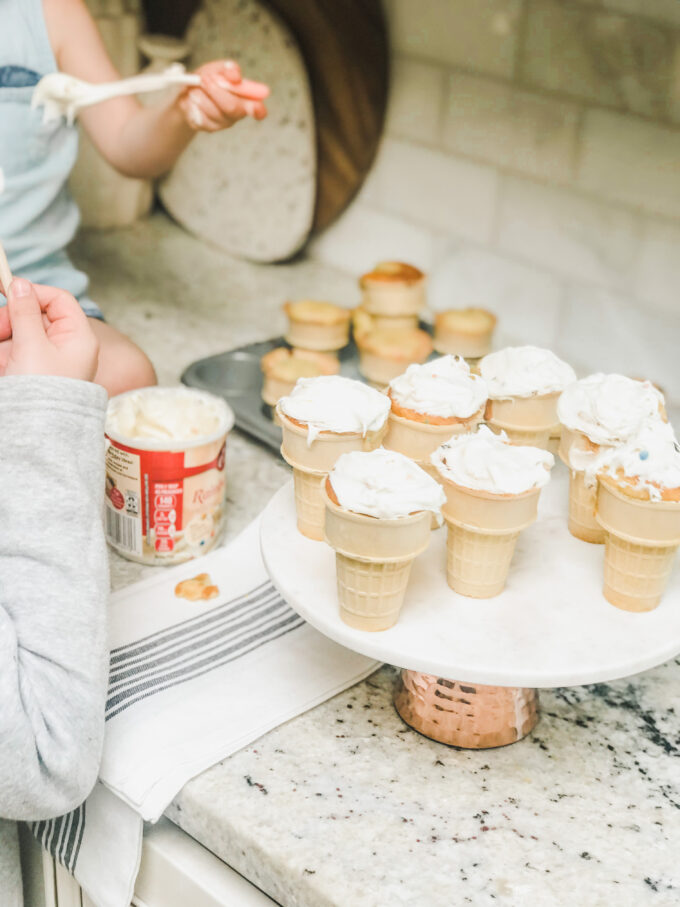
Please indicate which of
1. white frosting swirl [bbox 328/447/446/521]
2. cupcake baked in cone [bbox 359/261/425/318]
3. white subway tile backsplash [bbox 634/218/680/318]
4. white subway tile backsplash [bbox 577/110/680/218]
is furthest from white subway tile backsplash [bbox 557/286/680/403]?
white frosting swirl [bbox 328/447/446/521]

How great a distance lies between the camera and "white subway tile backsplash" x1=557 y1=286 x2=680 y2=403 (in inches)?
53.0

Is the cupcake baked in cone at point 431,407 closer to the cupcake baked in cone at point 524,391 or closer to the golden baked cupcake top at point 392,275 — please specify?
the cupcake baked in cone at point 524,391

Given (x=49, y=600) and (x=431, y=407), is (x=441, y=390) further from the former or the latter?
(x=49, y=600)

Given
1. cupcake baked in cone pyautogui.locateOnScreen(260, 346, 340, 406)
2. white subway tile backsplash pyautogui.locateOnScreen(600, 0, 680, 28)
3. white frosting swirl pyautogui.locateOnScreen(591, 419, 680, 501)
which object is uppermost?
white subway tile backsplash pyautogui.locateOnScreen(600, 0, 680, 28)

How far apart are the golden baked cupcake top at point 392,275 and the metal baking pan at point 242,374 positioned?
0.11 m

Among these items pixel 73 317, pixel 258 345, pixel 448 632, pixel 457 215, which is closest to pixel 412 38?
pixel 457 215

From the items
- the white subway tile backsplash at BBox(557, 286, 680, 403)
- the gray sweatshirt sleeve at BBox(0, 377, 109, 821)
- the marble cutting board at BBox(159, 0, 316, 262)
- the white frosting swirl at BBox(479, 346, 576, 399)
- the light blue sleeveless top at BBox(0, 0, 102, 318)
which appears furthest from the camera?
the marble cutting board at BBox(159, 0, 316, 262)

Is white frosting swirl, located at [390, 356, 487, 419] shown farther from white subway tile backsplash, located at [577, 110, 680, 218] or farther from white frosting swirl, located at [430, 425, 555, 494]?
white subway tile backsplash, located at [577, 110, 680, 218]

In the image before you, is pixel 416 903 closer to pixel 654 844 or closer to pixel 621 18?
pixel 654 844

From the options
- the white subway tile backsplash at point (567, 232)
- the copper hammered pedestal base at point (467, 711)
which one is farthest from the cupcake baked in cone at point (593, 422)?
the white subway tile backsplash at point (567, 232)

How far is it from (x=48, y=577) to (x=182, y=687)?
0.62 ft

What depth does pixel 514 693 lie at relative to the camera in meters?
0.77

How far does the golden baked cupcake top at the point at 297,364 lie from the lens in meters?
1.18

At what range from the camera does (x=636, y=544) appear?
724 millimetres
